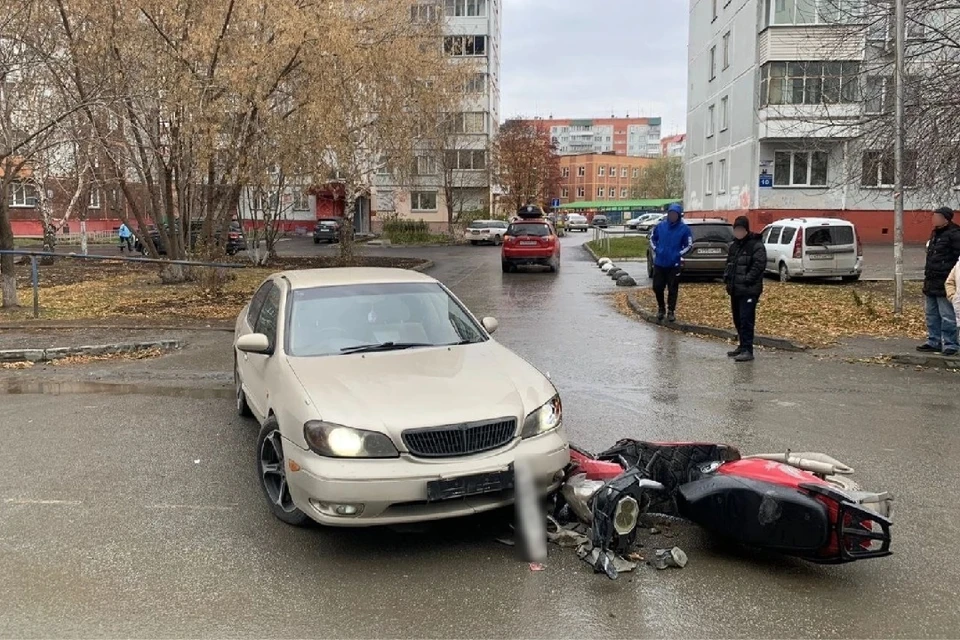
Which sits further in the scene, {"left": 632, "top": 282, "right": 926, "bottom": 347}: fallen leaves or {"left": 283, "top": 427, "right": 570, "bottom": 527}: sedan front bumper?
{"left": 632, "top": 282, "right": 926, "bottom": 347}: fallen leaves

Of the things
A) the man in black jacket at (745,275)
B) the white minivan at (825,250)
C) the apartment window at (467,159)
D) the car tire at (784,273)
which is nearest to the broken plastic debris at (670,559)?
the man in black jacket at (745,275)

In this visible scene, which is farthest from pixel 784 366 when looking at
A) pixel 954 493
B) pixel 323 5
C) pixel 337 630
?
pixel 323 5

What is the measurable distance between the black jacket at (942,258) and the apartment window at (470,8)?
54393mm

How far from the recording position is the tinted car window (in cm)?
564

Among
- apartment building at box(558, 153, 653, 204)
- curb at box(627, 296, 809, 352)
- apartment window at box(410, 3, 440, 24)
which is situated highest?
apartment building at box(558, 153, 653, 204)

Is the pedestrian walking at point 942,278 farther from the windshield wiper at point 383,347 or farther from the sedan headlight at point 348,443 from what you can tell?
the sedan headlight at point 348,443

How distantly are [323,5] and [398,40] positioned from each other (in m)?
5.46

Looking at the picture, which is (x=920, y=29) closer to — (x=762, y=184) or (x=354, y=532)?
(x=354, y=532)

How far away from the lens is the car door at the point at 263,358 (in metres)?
5.39

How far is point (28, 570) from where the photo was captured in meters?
4.05

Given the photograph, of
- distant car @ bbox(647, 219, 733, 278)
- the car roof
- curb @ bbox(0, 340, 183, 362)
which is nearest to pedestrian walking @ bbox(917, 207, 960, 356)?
the car roof

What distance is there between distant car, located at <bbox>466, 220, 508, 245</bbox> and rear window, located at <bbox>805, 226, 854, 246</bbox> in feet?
87.6

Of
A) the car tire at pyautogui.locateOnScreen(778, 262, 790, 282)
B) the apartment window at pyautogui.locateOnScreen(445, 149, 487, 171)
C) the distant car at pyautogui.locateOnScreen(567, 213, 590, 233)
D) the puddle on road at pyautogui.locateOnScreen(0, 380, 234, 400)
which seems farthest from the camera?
the distant car at pyautogui.locateOnScreen(567, 213, 590, 233)

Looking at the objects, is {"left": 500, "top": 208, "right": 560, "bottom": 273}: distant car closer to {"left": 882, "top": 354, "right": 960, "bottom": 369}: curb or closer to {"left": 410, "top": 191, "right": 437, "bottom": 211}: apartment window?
{"left": 882, "top": 354, "right": 960, "bottom": 369}: curb
